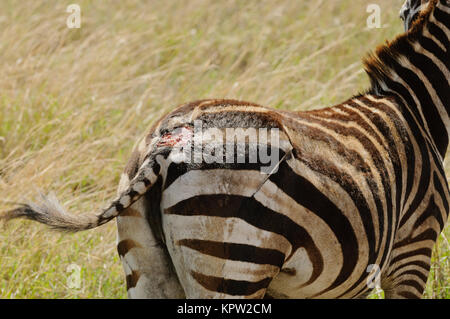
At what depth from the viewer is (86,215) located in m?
2.97

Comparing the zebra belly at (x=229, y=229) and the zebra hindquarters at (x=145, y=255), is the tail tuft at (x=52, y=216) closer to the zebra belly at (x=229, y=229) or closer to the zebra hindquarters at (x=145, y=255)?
the zebra hindquarters at (x=145, y=255)

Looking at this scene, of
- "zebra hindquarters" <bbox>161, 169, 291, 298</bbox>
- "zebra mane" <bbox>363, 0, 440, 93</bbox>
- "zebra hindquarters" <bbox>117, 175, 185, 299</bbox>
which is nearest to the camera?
"zebra hindquarters" <bbox>161, 169, 291, 298</bbox>

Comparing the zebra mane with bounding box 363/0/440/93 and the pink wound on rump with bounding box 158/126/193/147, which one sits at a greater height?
the zebra mane with bounding box 363/0/440/93

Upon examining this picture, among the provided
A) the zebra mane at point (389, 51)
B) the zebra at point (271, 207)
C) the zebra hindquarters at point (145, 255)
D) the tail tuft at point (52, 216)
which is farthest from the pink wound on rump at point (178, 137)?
the zebra mane at point (389, 51)

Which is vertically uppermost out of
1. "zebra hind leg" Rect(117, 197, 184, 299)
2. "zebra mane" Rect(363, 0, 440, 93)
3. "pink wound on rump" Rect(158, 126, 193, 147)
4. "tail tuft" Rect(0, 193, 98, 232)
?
"zebra mane" Rect(363, 0, 440, 93)

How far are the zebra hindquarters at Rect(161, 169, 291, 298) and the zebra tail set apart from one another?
0.35ft

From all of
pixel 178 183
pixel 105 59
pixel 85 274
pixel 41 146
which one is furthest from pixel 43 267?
pixel 105 59

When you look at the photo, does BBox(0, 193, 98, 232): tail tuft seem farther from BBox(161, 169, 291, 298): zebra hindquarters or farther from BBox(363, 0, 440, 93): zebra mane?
BBox(363, 0, 440, 93): zebra mane

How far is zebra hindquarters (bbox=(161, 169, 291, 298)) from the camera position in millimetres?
2912

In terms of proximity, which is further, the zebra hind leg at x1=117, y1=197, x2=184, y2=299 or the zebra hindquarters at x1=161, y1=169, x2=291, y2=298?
the zebra hind leg at x1=117, y1=197, x2=184, y2=299

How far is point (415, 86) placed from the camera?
4023mm

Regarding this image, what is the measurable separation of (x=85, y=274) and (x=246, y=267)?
212 cm

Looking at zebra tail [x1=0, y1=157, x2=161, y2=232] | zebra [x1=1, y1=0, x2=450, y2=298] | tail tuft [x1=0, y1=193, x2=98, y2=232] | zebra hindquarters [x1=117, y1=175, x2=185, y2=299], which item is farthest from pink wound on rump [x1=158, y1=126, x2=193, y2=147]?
tail tuft [x1=0, y1=193, x2=98, y2=232]
